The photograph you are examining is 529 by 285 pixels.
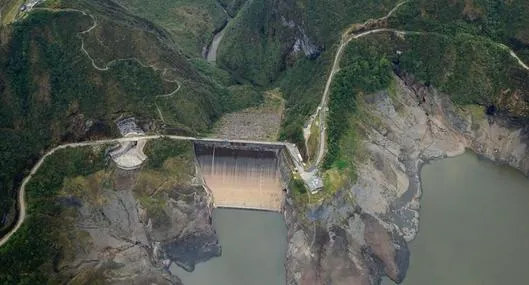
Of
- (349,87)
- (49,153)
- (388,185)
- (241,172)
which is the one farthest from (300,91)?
(49,153)

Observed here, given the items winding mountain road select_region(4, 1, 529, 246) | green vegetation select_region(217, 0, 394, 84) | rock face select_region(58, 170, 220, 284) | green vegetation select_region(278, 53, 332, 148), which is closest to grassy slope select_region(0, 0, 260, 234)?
winding mountain road select_region(4, 1, 529, 246)

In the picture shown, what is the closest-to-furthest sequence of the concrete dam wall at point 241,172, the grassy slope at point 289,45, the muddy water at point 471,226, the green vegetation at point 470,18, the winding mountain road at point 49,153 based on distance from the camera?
1. the winding mountain road at point 49,153
2. the muddy water at point 471,226
3. the concrete dam wall at point 241,172
4. the grassy slope at point 289,45
5. the green vegetation at point 470,18

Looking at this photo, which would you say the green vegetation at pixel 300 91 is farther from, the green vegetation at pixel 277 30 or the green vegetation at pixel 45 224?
the green vegetation at pixel 45 224

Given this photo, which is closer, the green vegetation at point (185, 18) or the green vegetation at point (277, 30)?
the green vegetation at point (277, 30)

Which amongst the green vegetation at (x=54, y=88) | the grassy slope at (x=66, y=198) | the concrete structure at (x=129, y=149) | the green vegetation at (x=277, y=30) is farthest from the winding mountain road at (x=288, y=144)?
the green vegetation at (x=277, y=30)

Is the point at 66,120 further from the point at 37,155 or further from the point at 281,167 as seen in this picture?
the point at 281,167

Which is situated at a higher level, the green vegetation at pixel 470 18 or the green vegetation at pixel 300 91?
the green vegetation at pixel 470 18

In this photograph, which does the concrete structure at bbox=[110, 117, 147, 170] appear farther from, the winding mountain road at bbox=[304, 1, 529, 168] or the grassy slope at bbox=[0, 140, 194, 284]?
the winding mountain road at bbox=[304, 1, 529, 168]
